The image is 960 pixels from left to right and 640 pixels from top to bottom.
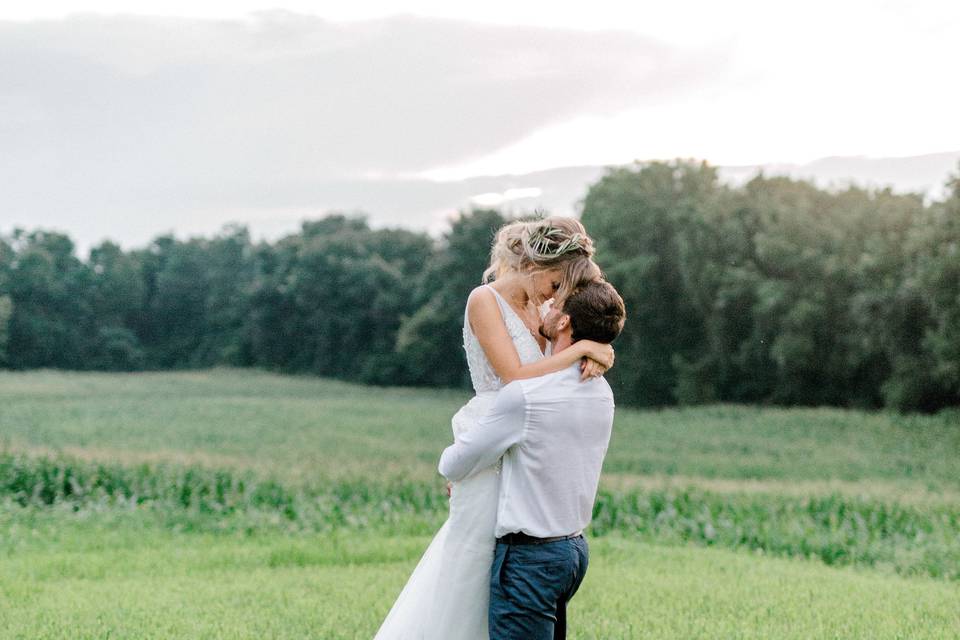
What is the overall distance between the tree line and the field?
385 inches

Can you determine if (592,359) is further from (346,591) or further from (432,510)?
(432,510)

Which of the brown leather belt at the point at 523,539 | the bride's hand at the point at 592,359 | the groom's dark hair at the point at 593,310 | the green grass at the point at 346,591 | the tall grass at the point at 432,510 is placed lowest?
the tall grass at the point at 432,510

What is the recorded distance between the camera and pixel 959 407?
3180 cm

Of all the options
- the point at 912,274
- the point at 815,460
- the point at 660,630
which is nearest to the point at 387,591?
the point at 660,630

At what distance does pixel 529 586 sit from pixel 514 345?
86 cm

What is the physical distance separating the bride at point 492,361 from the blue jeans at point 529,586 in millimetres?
96

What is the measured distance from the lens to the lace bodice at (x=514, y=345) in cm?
354

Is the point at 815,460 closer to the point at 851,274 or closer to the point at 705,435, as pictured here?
the point at 705,435

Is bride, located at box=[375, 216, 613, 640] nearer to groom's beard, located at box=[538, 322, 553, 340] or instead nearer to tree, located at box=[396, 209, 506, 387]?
groom's beard, located at box=[538, 322, 553, 340]

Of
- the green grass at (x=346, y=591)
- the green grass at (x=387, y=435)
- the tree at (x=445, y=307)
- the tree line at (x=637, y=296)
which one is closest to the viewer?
the green grass at (x=346, y=591)

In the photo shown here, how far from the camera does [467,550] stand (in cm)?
353

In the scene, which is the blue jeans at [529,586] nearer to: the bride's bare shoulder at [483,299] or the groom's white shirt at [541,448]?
the groom's white shirt at [541,448]

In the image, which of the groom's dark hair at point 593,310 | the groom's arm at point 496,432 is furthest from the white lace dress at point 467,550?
the groom's dark hair at point 593,310

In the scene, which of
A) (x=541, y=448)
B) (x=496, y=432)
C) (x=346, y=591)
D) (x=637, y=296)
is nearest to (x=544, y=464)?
(x=541, y=448)
